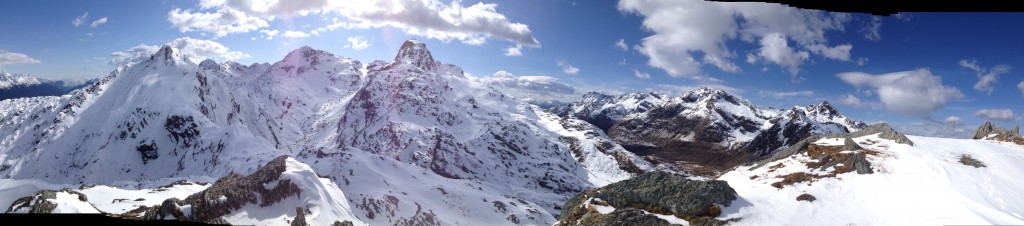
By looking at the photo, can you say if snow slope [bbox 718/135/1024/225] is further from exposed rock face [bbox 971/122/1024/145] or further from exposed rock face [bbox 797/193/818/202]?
exposed rock face [bbox 971/122/1024/145]

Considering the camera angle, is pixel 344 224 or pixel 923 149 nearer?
pixel 923 149

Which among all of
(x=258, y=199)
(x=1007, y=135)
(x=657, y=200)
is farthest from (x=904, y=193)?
(x=258, y=199)

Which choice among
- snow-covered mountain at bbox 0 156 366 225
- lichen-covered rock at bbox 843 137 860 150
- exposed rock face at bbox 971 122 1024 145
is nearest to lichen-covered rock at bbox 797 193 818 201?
lichen-covered rock at bbox 843 137 860 150

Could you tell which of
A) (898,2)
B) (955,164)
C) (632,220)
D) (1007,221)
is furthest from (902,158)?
(898,2)

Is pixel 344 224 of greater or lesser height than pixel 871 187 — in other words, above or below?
below

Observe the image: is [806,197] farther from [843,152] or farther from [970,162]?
[970,162]

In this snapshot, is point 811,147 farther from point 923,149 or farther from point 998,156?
point 998,156

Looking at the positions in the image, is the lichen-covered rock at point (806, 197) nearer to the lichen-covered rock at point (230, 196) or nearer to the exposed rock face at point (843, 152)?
the exposed rock face at point (843, 152)
